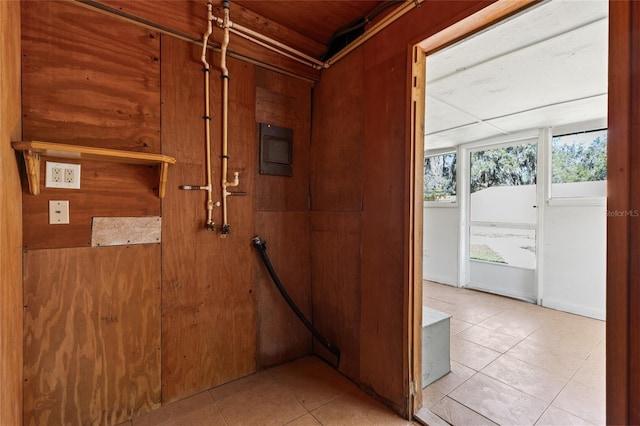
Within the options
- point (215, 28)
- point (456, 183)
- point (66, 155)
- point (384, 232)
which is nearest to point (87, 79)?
point (66, 155)

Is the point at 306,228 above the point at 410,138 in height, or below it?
below

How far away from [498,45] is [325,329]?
2414 millimetres

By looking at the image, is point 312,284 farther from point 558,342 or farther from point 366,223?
point 558,342

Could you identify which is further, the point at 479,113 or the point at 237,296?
the point at 479,113

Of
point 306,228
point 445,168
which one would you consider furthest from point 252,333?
point 445,168

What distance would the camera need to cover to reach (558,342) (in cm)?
253

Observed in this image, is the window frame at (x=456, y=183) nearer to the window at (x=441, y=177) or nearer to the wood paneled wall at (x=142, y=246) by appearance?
the window at (x=441, y=177)

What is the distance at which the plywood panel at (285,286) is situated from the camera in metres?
2.09

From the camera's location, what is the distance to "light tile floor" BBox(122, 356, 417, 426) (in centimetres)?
159

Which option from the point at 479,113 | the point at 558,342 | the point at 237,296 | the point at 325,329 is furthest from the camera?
the point at 479,113

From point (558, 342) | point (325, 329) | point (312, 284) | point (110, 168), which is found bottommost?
point (558, 342)

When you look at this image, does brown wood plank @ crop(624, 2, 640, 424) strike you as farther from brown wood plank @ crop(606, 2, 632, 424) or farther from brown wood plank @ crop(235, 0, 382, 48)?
brown wood plank @ crop(235, 0, 382, 48)

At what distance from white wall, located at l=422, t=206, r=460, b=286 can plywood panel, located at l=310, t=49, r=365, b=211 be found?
316cm

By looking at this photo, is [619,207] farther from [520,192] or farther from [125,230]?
[520,192]
